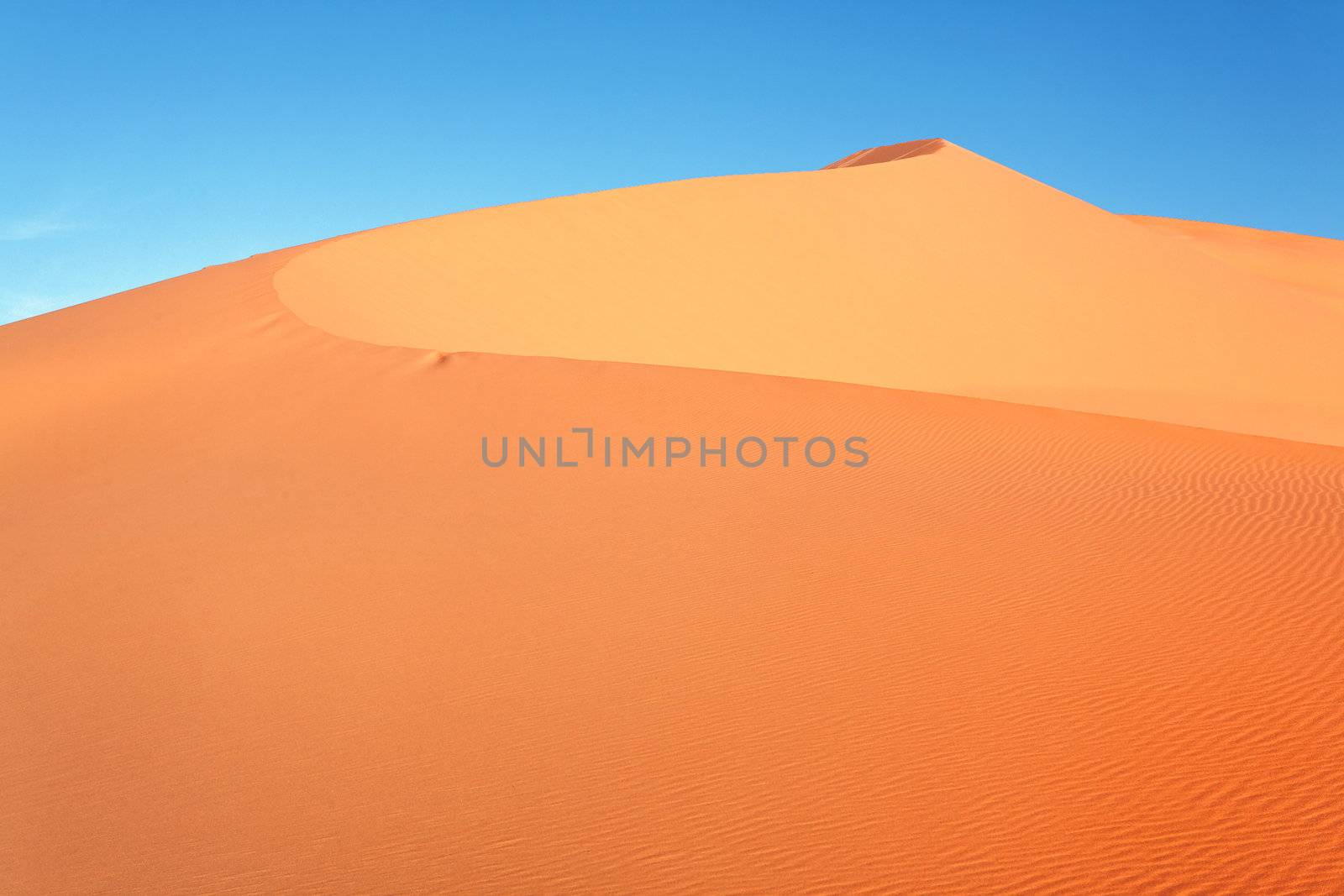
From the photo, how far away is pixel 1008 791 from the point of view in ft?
17.1

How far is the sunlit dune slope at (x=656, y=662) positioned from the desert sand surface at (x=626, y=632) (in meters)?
0.03

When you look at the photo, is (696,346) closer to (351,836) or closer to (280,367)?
(280,367)

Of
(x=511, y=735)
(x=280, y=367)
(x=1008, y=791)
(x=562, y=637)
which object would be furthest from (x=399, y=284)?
(x=1008, y=791)

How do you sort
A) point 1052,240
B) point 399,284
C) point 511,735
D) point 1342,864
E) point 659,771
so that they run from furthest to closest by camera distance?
point 1052,240 → point 399,284 → point 511,735 → point 659,771 → point 1342,864

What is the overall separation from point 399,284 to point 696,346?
542 centimetres

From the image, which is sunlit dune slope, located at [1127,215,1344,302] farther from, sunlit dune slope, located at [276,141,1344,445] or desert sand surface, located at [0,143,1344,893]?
desert sand surface, located at [0,143,1344,893]

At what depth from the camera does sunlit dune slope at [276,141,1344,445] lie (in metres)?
18.4

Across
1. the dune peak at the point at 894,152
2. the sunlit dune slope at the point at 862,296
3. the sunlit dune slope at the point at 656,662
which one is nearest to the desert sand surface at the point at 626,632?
the sunlit dune slope at the point at 656,662

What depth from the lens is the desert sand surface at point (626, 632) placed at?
4.92 meters

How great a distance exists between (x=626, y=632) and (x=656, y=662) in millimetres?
511

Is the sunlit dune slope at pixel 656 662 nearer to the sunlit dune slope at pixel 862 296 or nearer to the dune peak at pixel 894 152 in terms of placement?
the sunlit dune slope at pixel 862 296

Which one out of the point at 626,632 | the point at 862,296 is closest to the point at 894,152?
the point at 862,296

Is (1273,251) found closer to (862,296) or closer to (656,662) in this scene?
(862,296)

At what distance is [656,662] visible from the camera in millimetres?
6828
